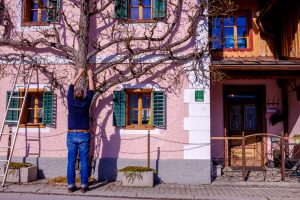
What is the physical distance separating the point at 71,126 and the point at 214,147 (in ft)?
18.9

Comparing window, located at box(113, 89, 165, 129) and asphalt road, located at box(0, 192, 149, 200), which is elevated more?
window, located at box(113, 89, 165, 129)

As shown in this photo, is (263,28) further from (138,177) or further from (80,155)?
(80,155)

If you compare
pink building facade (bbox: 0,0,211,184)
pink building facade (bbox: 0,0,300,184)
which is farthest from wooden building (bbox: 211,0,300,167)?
pink building facade (bbox: 0,0,211,184)

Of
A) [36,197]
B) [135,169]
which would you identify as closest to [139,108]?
[135,169]

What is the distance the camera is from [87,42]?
30.1 feet

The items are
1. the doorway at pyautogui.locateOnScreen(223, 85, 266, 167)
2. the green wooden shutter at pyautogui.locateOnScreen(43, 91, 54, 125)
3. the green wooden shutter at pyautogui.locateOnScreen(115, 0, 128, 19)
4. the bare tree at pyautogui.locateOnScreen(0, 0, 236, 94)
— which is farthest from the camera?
the doorway at pyautogui.locateOnScreen(223, 85, 266, 167)

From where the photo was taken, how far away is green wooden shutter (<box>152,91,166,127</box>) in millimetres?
9156

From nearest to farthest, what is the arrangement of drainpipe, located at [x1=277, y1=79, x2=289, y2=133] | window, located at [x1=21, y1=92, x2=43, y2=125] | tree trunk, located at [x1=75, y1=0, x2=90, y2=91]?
tree trunk, located at [x1=75, y1=0, x2=90, y2=91]
window, located at [x1=21, y1=92, x2=43, y2=125]
drainpipe, located at [x1=277, y1=79, x2=289, y2=133]

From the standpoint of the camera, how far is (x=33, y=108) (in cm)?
983

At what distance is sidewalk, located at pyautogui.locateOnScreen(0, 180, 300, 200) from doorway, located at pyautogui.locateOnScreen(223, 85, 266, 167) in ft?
9.65

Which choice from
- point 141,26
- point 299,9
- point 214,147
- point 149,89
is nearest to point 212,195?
point 149,89

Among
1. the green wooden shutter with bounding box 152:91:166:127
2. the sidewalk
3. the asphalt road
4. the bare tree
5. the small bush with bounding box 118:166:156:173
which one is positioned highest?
the bare tree

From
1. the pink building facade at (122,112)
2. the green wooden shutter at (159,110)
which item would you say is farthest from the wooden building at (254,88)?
the green wooden shutter at (159,110)

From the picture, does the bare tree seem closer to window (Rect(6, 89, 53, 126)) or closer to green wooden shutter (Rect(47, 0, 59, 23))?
green wooden shutter (Rect(47, 0, 59, 23))
